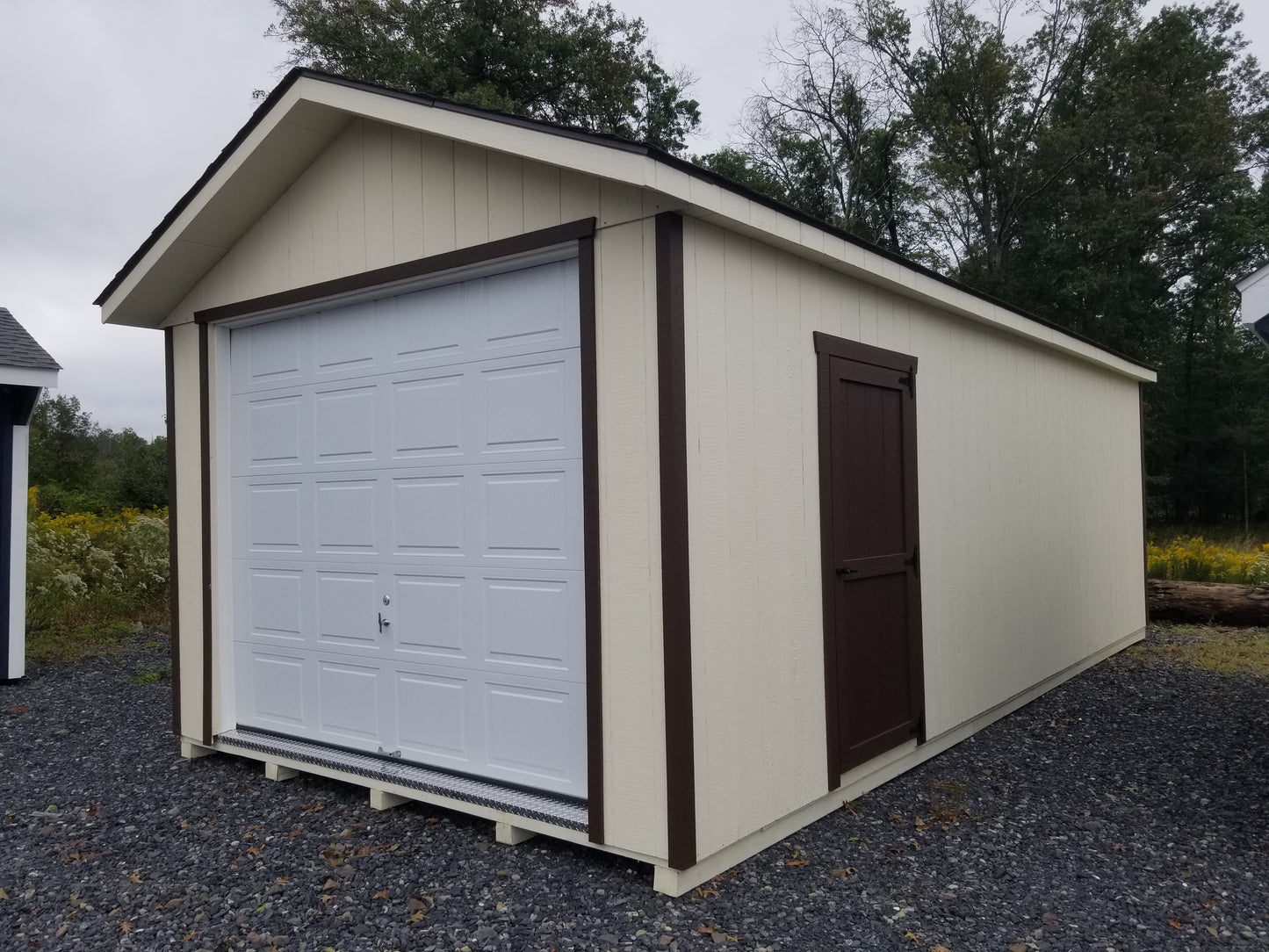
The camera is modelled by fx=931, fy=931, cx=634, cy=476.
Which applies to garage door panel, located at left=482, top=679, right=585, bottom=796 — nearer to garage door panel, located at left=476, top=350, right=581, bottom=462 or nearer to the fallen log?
garage door panel, located at left=476, top=350, right=581, bottom=462

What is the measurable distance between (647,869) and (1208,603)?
8353 millimetres

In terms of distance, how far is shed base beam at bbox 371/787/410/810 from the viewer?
4.31 metres

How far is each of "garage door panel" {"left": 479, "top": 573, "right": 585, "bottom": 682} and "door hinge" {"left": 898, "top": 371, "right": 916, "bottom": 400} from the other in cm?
222

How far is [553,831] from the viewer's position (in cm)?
371

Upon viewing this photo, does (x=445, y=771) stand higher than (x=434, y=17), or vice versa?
(x=434, y=17)

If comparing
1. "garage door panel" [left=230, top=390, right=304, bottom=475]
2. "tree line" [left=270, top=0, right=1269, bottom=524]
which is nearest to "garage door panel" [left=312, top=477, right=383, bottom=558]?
"garage door panel" [left=230, top=390, right=304, bottom=475]

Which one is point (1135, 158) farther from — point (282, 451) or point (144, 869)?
point (144, 869)

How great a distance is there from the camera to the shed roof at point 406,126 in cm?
338

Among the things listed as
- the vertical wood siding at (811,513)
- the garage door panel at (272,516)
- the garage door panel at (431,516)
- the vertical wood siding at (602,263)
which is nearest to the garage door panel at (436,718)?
the garage door panel at (431,516)

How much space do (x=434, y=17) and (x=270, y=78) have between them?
427 cm

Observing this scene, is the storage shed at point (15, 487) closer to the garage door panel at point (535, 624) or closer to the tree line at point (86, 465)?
the garage door panel at point (535, 624)

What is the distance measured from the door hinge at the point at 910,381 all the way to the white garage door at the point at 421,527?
6.60 feet

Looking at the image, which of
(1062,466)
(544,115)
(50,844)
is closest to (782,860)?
(50,844)

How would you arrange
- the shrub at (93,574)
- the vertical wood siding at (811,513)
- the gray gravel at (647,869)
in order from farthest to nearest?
the shrub at (93,574) → the vertical wood siding at (811,513) → the gray gravel at (647,869)
